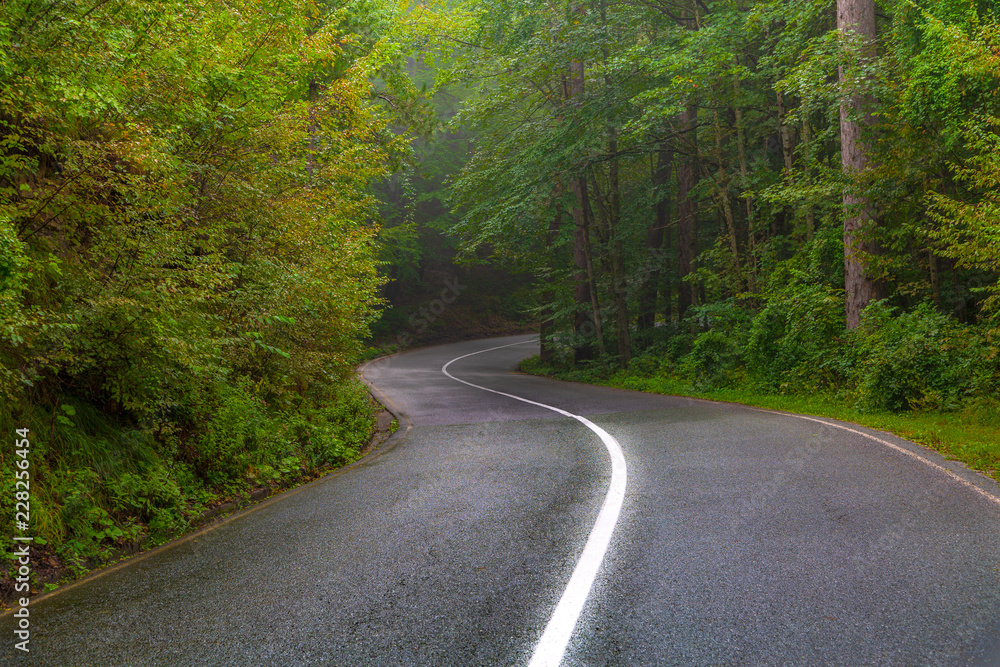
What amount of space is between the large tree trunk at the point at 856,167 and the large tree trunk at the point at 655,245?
7773mm

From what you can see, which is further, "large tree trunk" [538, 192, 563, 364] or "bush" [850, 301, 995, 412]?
"large tree trunk" [538, 192, 563, 364]

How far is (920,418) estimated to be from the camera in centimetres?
1019

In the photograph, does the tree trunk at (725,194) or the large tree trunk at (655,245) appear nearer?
the tree trunk at (725,194)

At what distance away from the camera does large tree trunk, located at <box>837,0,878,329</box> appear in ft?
42.5

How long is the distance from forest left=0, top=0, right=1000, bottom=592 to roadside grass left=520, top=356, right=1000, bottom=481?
11 cm

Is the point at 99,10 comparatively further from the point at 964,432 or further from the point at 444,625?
the point at 964,432

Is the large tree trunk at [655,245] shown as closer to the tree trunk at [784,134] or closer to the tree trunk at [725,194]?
the tree trunk at [725,194]

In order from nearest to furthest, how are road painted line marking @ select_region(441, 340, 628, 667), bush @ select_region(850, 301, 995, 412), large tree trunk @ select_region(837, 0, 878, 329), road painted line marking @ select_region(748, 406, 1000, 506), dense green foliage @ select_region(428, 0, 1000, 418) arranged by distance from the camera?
road painted line marking @ select_region(441, 340, 628, 667) → road painted line marking @ select_region(748, 406, 1000, 506) → bush @ select_region(850, 301, 995, 412) → dense green foliage @ select_region(428, 0, 1000, 418) → large tree trunk @ select_region(837, 0, 878, 329)

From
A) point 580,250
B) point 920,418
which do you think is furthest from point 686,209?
point 920,418

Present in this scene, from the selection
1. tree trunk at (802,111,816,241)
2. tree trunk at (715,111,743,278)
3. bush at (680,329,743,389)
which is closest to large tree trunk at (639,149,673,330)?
tree trunk at (715,111,743,278)

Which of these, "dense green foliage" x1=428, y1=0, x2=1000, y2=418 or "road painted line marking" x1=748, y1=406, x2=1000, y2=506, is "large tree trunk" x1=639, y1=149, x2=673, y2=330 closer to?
"dense green foliage" x1=428, y1=0, x2=1000, y2=418

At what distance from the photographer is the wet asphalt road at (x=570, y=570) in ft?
10.8

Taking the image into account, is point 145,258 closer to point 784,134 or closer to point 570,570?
point 570,570

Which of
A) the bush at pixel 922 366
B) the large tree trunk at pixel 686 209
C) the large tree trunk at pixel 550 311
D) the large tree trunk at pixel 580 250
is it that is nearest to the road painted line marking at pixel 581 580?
the bush at pixel 922 366
